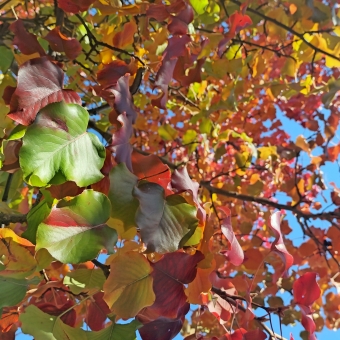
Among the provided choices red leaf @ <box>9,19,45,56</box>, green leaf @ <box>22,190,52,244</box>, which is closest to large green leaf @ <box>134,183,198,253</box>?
green leaf @ <box>22,190,52,244</box>

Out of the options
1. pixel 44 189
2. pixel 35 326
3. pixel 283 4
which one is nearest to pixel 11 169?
pixel 44 189

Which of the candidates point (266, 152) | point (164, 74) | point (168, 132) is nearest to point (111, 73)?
point (164, 74)

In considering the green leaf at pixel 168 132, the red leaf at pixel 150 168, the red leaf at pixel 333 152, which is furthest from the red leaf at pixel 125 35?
the red leaf at pixel 333 152

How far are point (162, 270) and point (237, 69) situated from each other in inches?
33.2

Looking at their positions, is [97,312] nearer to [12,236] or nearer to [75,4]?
[12,236]

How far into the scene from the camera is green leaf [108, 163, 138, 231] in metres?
0.50

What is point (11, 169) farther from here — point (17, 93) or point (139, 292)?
point (139, 292)

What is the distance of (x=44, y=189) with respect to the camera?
560 millimetres

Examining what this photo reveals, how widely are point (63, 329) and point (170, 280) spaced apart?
0.53ft

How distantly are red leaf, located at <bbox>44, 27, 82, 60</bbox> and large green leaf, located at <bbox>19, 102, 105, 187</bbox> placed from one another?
13.7 inches

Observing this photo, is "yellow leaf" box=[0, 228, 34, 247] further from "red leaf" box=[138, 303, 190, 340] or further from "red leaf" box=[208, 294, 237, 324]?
"red leaf" box=[208, 294, 237, 324]

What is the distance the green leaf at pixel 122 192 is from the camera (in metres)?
0.50

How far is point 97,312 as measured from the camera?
2.32ft

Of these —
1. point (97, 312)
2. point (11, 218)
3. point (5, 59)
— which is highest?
point (5, 59)
